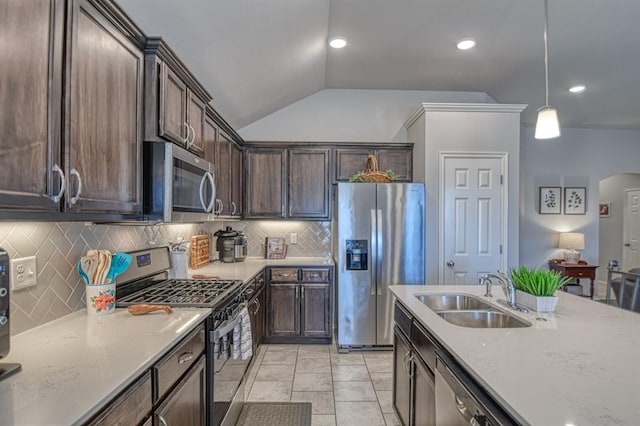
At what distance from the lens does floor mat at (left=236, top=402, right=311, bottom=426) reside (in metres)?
2.42

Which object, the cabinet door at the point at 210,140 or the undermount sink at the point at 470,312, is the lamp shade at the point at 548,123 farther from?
the cabinet door at the point at 210,140

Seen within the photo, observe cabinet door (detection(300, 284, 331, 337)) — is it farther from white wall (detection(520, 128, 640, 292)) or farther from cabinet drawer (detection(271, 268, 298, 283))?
white wall (detection(520, 128, 640, 292))

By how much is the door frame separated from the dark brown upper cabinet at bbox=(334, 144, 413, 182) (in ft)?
1.64

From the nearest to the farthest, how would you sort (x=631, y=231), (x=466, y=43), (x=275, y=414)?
1. (x=275, y=414)
2. (x=466, y=43)
3. (x=631, y=231)

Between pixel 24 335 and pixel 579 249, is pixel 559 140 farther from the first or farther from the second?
pixel 24 335

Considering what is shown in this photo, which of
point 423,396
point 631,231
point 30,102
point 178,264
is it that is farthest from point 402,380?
point 631,231

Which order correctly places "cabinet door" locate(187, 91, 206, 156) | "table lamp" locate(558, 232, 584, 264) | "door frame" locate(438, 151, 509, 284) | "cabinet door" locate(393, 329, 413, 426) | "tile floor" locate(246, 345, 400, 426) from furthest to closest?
"table lamp" locate(558, 232, 584, 264) < "door frame" locate(438, 151, 509, 284) < "tile floor" locate(246, 345, 400, 426) < "cabinet door" locate(187, 91, 206, 156) < "cabinet door" locate(393, 329, 413, 426)

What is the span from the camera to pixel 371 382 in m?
2.99

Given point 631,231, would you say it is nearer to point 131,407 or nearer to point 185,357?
point 185,357

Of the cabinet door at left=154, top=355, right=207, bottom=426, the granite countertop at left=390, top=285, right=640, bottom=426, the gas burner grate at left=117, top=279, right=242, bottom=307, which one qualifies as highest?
the gas burner grate at left=117, top=279, right=242, bottom=307

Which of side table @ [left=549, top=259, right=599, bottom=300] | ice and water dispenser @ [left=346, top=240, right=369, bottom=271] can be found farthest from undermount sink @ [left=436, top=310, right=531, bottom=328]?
side table @ [left=549, top=259, right=599, bottom=300]

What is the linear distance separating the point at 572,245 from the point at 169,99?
5.82 meters

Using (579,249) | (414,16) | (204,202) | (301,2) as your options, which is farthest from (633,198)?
(204,202)

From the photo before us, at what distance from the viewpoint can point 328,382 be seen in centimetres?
299
